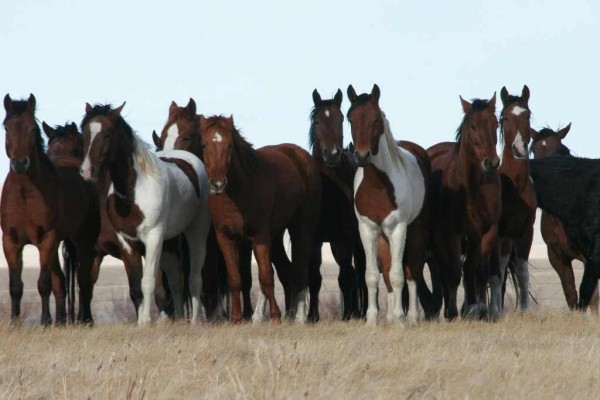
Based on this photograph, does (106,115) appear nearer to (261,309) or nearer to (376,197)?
(261,309)

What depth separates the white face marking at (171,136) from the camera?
13477 millimetres

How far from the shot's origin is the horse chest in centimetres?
1115

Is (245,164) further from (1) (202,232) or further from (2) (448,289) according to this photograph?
(2) (448,289)

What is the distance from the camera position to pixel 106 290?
27.4m

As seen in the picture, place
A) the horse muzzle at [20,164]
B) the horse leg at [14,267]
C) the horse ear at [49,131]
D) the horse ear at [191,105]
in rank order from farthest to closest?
1. the horse ear at [49,131]
2. the horse ear at [191,105]
3. the horse leg at [14,267]
4. the horse muzzle at [20,164]

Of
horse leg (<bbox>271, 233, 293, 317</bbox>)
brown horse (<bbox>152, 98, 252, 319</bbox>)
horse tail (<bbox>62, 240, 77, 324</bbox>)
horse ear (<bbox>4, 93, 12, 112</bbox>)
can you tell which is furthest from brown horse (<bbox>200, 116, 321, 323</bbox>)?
horse tail (<bbox>62, 240, 77, 324</bbox>)

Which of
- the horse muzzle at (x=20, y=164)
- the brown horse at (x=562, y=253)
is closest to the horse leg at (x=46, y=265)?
the horse muzzle at (x=20, y=164)

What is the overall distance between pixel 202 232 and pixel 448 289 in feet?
9.06

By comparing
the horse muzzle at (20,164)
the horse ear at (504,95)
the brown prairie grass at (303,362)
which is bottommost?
the brown prairie grass at (303,362)

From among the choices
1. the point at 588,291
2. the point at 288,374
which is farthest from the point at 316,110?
the point at 288,374

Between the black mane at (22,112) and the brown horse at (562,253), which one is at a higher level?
the black mane at (22,112)

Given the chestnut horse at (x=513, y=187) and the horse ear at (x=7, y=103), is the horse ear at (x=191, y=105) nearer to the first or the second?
the horse ear at (x=7, y=103)

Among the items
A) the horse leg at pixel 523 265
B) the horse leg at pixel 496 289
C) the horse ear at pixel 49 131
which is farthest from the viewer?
the horse ear at pixel 49 131

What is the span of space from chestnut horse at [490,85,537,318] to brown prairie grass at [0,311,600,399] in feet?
6.34
